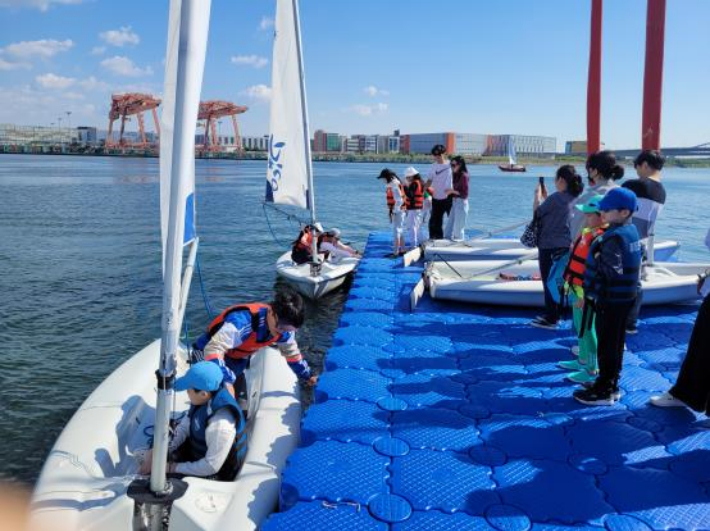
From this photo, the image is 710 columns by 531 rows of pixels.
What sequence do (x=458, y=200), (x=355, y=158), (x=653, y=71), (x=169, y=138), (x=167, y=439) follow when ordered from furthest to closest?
(x=355, y=158) → (x=653, y=71) → (x=458, y=200) → (x=169, y=138) → (x=167, y=439)

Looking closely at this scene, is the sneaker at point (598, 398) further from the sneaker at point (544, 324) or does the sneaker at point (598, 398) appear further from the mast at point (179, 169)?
the mast at point (179, 169)

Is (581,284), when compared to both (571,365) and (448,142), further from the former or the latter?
(448,142)

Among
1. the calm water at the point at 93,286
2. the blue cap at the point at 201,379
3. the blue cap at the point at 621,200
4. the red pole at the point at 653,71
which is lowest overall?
the calm water at the point at 93,286

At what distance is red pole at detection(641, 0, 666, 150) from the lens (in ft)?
42.7

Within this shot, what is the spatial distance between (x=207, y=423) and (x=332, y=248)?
25.5 feet


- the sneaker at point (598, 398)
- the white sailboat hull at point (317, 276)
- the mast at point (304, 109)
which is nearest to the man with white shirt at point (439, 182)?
the white sailboat hull at point (317, 276)

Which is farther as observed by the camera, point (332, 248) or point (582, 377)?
point (332, 248)

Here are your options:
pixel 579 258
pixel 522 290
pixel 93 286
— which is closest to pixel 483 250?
pixel 522 290

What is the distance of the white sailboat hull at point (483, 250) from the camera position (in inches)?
381

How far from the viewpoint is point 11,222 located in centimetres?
2081

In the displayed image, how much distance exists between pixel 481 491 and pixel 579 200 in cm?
336

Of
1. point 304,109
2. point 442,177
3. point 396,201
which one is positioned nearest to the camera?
point 304,109

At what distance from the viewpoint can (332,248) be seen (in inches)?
430

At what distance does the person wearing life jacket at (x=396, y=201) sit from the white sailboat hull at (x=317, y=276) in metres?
1.06
